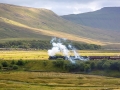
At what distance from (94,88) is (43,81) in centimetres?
2017

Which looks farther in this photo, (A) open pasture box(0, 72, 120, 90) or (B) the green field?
(B) the green field

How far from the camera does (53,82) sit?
111 meters

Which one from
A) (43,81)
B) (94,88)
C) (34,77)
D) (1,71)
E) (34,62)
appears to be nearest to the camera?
(94,88)

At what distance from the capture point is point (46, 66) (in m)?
145

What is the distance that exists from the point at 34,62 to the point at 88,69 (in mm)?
24757

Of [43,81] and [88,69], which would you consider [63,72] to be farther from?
[43,81]

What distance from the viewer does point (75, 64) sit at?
471ft

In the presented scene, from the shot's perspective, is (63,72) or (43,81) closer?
(43,81)

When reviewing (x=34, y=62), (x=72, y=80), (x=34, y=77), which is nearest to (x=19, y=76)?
(x=34, y=77)

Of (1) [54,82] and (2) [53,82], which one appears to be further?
(1) [54,82]

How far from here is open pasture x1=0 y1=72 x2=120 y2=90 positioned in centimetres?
9931

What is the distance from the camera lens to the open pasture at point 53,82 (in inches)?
3910

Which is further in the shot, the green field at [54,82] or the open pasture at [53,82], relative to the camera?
the green field at [54,82]

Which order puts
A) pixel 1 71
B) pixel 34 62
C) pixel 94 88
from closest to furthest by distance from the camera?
pixel 94 88 < pixel 1 71 < pixel 34 62
